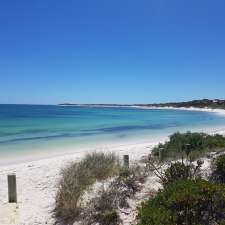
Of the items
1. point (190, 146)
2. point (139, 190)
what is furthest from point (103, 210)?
point (190, 146)

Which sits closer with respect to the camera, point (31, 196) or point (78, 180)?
point (78, 180)

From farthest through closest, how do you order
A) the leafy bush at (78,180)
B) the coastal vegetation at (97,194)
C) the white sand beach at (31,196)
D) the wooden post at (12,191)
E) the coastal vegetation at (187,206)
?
the wooden post at (12,191), the white sand beach at (31,196), the leafy bush at (78,180), the coastal vegetation at (97,194), the coastal vegetation at (187,206)

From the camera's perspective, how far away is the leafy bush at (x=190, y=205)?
17.2 feet

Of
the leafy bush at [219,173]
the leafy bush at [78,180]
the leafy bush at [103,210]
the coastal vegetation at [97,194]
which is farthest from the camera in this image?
the leafy bush at [219,173]

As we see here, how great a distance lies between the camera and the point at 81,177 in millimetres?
8344

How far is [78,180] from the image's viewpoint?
805 centimetres

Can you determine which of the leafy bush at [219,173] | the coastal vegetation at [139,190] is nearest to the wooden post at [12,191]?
the coastal vegetation at [139,190]

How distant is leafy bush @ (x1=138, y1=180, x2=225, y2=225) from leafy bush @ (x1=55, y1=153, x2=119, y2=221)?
1.79 metres

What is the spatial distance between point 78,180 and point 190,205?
337 centimetres

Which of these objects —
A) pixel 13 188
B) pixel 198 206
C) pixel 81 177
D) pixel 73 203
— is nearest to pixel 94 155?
pixel 81 177

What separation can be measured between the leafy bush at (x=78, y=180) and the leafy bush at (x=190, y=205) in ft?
5.87

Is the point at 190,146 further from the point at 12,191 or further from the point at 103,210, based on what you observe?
the point at 103,210

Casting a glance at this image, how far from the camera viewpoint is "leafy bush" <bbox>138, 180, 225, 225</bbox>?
5.24m

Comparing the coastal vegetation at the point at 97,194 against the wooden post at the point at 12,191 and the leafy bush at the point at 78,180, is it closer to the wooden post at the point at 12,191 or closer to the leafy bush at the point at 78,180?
the leafy bush at the point at 78,180
